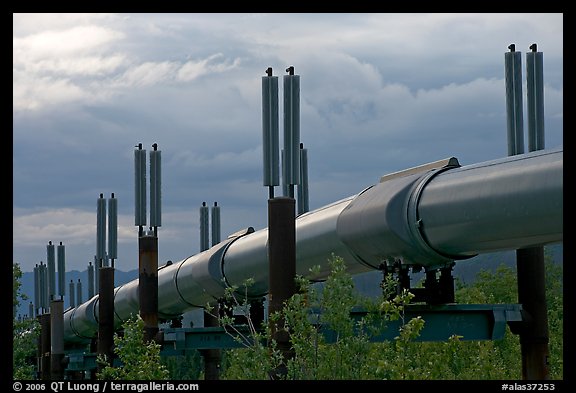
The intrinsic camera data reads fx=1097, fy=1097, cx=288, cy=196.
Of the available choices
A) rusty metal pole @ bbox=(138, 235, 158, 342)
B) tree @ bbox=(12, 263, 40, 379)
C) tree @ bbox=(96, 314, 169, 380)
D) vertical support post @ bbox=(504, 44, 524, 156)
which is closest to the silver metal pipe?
vertical support post @ bbox=(504, 44, 524, 156)

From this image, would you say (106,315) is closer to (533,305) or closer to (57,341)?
(57,341)

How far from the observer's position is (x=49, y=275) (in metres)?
55.2

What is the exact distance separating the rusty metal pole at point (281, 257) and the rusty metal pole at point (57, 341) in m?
29.2

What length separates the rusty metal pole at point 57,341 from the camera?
45.2 m

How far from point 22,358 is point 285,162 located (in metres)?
48.2

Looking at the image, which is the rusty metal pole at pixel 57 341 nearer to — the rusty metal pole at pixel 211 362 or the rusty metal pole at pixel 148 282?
the rusty metal pole at pixel 211 362

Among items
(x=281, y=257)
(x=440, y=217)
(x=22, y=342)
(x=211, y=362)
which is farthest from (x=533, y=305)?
(x=22, y=342)

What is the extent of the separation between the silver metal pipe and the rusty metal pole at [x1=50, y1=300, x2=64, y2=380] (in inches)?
922

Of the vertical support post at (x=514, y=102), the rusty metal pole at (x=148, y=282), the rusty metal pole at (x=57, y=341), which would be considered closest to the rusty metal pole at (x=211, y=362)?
the rusty metal pole at (x=148, y=282)

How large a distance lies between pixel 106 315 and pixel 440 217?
20.7m

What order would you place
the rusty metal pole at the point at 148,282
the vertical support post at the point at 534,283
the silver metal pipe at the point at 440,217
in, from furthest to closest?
the rusty metal pole at the point at 148,282 → the vertical support post at the point at 534,283 → the silver metal pipe at the point at 440,217

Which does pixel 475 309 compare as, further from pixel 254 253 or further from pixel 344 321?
pixel 254 253

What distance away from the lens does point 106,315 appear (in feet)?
113
